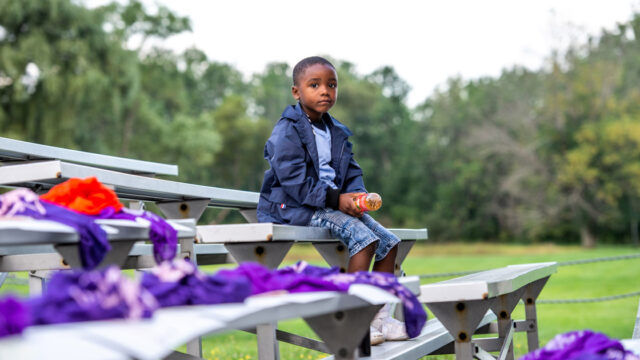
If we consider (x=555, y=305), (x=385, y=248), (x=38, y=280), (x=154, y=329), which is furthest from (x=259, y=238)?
(x=555, y=305)

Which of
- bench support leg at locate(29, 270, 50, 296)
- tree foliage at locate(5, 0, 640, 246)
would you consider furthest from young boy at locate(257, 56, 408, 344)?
tree foliage at locate(5, 0, 640, 246)

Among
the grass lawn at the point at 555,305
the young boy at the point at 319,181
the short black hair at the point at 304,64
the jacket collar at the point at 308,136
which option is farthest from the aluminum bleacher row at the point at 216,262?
the grass lawn at the point at 555,305

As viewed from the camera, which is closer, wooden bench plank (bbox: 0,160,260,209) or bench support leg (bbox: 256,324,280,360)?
wooden bench plank (bbox: 0,160,260,209)

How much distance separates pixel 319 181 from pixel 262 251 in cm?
69

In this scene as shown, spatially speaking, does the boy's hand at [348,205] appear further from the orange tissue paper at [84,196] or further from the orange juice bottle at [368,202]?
the orange tissue paper at [84,196]

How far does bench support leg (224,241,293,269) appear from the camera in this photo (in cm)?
279

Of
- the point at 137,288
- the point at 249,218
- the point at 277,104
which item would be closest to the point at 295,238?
the point at 137,288

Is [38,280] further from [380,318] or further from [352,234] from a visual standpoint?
[380,318]

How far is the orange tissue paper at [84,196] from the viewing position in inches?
86.6

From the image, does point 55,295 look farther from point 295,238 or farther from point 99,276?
point 295,238

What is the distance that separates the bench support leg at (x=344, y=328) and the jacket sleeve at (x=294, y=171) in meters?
1.14

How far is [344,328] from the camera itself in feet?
7.17

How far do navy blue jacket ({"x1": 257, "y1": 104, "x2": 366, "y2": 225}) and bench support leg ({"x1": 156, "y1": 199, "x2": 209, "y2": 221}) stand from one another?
293 mm

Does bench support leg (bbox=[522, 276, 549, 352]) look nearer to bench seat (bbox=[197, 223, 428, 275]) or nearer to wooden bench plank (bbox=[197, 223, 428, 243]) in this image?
bench seat (bbox=[197, 223, 428, 275])
